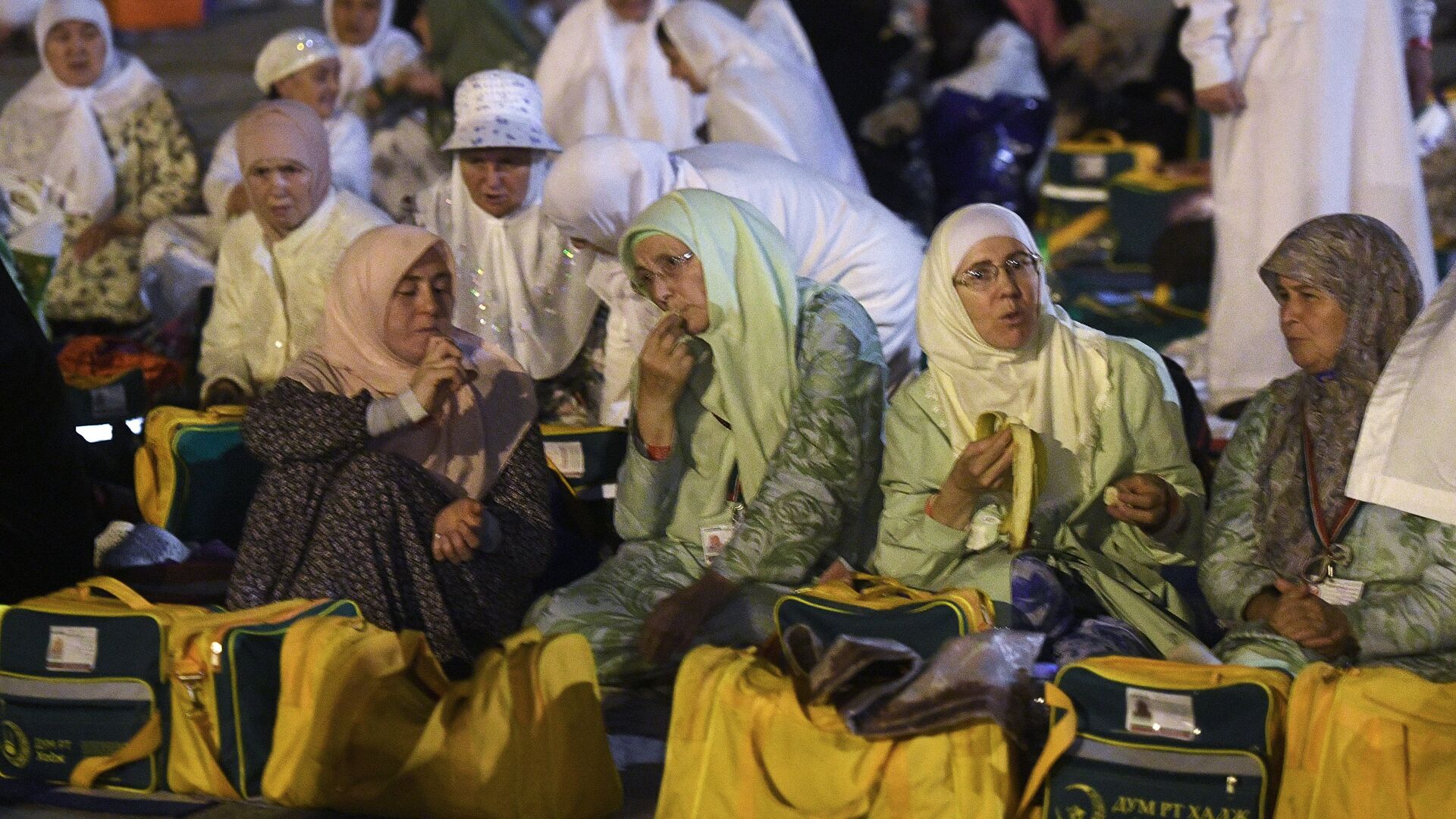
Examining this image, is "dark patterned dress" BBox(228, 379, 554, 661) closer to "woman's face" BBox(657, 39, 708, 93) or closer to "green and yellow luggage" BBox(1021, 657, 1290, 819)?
"green and yellow luggage" BBox(1021, 657, 1290, 819)

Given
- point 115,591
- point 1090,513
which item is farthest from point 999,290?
point 115,591

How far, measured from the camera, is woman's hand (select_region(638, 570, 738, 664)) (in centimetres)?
347

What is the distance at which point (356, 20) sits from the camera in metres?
7.35

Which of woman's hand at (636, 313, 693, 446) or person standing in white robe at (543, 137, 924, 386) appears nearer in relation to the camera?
woman's hand at (636, 313, 693, 446)

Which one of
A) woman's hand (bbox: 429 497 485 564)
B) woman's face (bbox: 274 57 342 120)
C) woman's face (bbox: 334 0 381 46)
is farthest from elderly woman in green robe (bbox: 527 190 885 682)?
woman's face (bbox: 334 0 381 46)

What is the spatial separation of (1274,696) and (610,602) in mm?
1465

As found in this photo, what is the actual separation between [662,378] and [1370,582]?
1391 mm

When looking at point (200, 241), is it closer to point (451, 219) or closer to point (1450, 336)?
point (451, 219)

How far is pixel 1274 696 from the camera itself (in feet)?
8.52

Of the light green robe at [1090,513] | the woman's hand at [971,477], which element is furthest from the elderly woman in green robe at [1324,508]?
the woman's hand at [971,477]

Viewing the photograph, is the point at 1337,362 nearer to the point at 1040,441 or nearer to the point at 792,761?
the point at 1040,441

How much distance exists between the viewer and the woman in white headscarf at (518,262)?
195 inches

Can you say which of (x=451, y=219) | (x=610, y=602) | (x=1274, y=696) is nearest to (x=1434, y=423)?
(x=1274, y=696)

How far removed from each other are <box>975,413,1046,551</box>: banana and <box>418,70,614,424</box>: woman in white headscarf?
1830 millimetres
